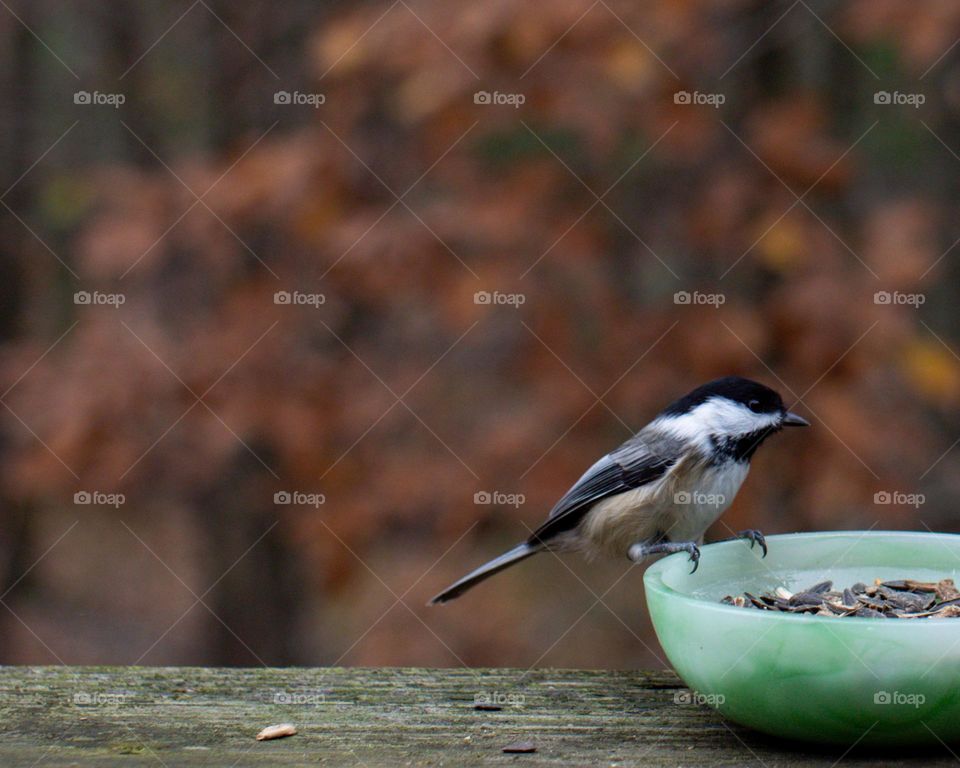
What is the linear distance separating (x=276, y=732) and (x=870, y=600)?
1.09 metres

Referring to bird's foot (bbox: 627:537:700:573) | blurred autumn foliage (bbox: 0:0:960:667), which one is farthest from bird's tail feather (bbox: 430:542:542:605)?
blurred autumn foliage (bbox: 0:0:960:667)

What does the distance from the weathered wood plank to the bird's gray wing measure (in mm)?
1026

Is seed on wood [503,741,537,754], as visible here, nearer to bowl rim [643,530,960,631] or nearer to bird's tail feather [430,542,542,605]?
bowl rim [643,530,960,631]

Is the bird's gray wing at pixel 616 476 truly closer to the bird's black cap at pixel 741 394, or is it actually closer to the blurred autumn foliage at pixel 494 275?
the bird's black cap at pixel 741 394

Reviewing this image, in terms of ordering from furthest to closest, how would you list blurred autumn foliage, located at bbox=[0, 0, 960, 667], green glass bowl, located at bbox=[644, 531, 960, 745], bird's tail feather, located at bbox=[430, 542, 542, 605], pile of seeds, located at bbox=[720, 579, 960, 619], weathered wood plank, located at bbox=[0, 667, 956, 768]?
blurred autumn foliage, located at bbox=[0, 0, 960, 667] < bird's tail feather, located at bbox=[430, 542, 542, 605] < pile of seeds, located at bbox=[720, 579, 960, 619] < weathered wood plank, located at bbox=[0, 667, 956, 768] < green glass bowl, located at bbox=[644, 531, 960, 745]

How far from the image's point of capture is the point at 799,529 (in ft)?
13.7

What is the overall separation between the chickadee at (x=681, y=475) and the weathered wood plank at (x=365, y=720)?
3.27 feet

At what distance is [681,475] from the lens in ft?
10.6

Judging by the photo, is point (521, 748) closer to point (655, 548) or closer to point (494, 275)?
point (655, 548)

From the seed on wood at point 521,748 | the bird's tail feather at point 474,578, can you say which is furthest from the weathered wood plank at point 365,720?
the bird's tail feather at point 474,578

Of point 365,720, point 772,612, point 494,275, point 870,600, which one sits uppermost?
point 494,275

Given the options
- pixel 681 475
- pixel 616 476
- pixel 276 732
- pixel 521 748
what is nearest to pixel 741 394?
pixel 681 475

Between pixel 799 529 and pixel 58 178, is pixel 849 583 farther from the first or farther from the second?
pixel 58 178

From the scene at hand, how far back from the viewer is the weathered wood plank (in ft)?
5.84
